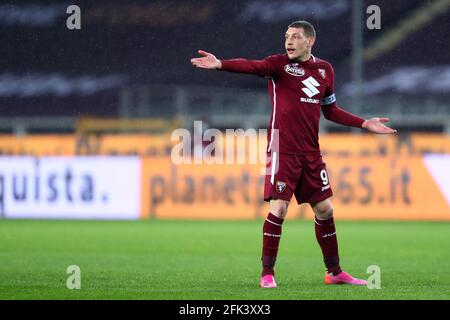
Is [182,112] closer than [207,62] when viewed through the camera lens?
No

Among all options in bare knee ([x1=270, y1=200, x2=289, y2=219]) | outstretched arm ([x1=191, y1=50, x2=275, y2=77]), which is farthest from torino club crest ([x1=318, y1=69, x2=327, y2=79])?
bare knee ([x1=270, y1=200, x2=289, y2=219])

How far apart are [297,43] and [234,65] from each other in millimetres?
603

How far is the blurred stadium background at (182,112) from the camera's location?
1670cm

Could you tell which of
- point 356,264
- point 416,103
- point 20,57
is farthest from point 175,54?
point 356,264

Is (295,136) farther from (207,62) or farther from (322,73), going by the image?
(207,62)

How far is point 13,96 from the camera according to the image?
75.6ft

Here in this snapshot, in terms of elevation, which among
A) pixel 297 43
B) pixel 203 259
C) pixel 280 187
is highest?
pixel 297 43

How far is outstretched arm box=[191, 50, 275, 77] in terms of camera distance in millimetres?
7221

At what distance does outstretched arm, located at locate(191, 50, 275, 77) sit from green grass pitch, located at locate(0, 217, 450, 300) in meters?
1.60

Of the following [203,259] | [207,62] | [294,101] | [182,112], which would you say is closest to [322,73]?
[294,101]

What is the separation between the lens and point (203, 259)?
33.6 ft

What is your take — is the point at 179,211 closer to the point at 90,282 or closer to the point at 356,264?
the point at 356,264

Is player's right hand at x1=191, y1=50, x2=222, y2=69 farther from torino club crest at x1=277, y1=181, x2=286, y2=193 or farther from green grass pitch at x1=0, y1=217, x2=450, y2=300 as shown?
green grass pitch at x1=0, y1=217, x2=450, y2=300

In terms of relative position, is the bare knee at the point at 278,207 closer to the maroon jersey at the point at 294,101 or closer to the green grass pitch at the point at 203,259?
→ the maroon jersey at the point at 294,101
